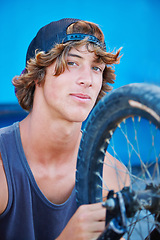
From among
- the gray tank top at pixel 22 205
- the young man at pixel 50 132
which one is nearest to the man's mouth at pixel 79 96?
the young man at pixel 50 132

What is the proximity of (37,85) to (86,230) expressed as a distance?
1.99 feet

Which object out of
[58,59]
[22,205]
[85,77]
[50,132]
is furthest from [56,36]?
[22,205]

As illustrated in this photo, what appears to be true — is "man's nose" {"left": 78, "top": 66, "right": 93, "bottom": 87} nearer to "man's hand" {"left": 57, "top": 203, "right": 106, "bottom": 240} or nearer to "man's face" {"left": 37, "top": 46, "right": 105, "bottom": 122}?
"man's face" {"left": 37, "top": 46, "right": 105, "bottom": 122}

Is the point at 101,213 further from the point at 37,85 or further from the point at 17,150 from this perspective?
the point at 37,85

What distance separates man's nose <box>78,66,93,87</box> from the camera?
3.42ft

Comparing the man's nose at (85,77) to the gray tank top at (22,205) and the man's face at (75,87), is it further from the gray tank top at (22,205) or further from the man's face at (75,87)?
the gray tank top at (22,205)

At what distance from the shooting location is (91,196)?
3.23 ft

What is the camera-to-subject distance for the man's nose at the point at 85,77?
104cm

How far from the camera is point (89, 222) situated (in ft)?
2.68

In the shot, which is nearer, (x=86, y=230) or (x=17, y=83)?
(x=86, y=230)

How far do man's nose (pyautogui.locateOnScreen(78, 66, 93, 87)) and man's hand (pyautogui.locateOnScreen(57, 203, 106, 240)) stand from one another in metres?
0.41

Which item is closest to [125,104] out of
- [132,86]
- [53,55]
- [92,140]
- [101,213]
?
[132,86]

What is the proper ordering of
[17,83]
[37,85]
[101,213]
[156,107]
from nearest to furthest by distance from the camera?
[156,107]
[101,213]
[37,85]
[17,83]

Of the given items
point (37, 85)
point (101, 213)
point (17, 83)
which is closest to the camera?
point (101, 213)
